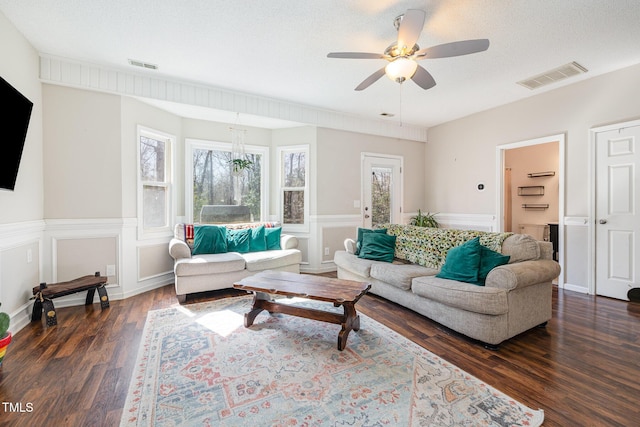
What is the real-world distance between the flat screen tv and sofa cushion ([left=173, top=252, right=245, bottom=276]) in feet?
5.34

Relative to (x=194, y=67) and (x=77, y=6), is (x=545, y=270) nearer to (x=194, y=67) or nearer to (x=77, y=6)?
(x=194, y=67)

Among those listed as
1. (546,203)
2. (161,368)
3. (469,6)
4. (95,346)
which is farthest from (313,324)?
(546,203)

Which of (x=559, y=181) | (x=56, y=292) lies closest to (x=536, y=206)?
(x=559, y=181)

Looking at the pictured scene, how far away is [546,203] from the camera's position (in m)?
5.59

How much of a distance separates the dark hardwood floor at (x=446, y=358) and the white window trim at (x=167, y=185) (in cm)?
111

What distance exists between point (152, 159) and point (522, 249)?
4.68 m

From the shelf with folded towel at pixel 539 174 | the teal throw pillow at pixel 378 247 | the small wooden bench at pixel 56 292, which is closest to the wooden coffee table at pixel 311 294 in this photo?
the teal throw pillow at pixel 378 247

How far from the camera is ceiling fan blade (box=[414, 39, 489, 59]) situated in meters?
2.09

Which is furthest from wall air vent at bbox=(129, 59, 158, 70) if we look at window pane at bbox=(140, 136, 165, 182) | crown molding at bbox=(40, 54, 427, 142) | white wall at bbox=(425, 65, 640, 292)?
white wall at bbox=(425, 65, 640, 292)

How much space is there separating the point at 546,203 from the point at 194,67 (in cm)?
659

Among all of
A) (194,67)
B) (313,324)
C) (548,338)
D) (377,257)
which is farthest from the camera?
(377,257)

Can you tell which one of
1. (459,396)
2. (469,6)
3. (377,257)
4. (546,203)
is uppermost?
(469,6)

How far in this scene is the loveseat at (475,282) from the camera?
2264 millimetres

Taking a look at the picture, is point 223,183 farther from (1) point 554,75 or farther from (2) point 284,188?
(1) point 554,75
